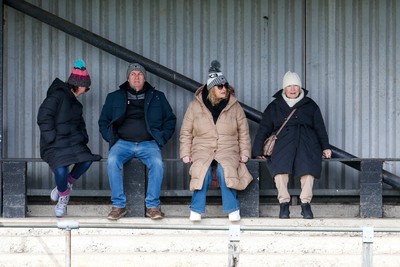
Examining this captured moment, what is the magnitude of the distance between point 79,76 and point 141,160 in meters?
1.00

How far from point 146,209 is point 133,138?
0.70 meters

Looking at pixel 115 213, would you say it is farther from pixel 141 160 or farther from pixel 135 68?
pixel 135 68

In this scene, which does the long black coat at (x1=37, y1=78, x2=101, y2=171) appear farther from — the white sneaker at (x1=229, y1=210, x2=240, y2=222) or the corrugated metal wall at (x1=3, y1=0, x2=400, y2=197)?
the white sneaker at (x1=229, y1=210, x2=240, y2=222)

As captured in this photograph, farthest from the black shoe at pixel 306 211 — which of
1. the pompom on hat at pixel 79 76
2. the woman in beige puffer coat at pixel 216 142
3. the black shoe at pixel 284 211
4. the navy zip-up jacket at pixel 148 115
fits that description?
the pompom on hat at pixel 79 76

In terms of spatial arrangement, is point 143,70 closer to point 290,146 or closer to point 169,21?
point 169,21

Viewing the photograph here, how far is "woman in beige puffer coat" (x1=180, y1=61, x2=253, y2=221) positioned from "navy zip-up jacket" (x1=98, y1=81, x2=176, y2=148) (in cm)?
20

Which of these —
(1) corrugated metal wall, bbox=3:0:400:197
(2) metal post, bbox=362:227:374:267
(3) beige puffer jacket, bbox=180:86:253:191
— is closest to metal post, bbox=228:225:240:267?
(2) metal post, bbox=362:227:374:267

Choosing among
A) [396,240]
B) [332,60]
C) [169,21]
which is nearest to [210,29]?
[169,21]

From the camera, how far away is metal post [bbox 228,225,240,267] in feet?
22.7

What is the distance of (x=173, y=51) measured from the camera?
10188mm

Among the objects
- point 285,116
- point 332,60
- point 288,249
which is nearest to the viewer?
point 288,249

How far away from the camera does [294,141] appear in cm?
944

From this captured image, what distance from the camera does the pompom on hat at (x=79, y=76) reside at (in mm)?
9422

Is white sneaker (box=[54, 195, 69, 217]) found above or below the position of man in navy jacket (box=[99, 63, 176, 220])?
below
